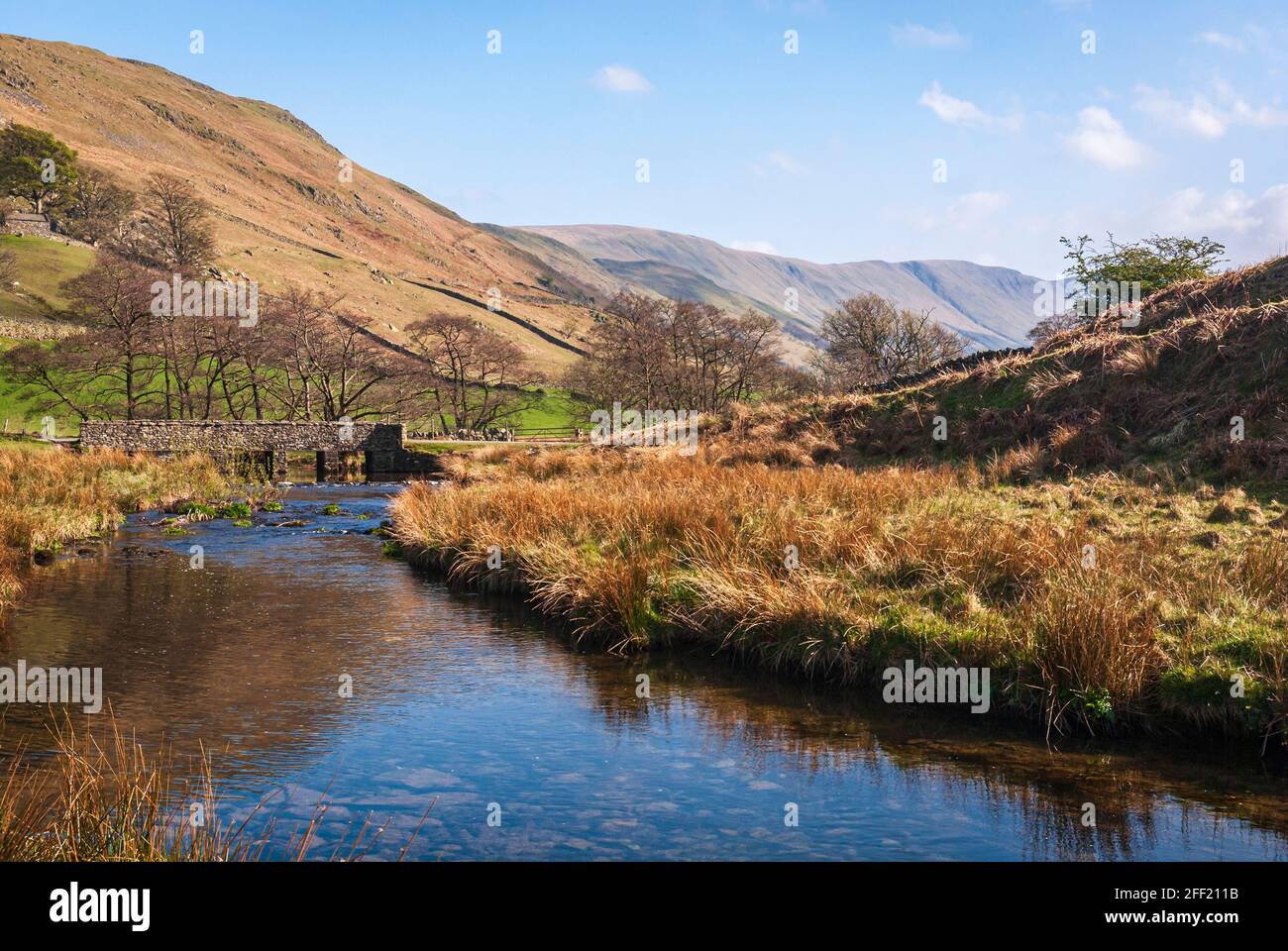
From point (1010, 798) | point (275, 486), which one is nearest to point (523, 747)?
point (1010, 798)

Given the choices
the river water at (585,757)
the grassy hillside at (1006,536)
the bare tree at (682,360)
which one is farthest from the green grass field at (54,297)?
the river water at (585,757)

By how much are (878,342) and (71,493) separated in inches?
2068

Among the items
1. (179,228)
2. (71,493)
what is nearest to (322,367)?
(179,228)

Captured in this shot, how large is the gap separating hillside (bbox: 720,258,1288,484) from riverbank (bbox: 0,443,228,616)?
17.9 metres

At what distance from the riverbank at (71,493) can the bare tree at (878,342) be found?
44.2m

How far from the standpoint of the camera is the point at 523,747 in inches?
386

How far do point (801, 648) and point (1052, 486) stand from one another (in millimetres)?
10022

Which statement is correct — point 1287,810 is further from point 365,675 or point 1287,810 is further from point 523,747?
point 365,675

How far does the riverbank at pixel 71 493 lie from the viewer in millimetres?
20203

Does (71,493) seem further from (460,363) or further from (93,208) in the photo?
(93,208)

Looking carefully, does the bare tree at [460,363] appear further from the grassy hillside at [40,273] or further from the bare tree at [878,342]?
the grassy hillside at [40,273]

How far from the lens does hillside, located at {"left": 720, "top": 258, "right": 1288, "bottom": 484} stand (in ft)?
68.3

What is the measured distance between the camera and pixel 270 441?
55.2 meters

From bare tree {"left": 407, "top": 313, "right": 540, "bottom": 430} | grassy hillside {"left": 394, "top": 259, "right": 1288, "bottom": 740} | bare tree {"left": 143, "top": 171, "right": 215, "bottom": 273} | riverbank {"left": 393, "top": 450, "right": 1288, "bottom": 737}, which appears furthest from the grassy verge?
bare tree {"left": 143, "top": 171, "right": 215, "bottom": 273}
